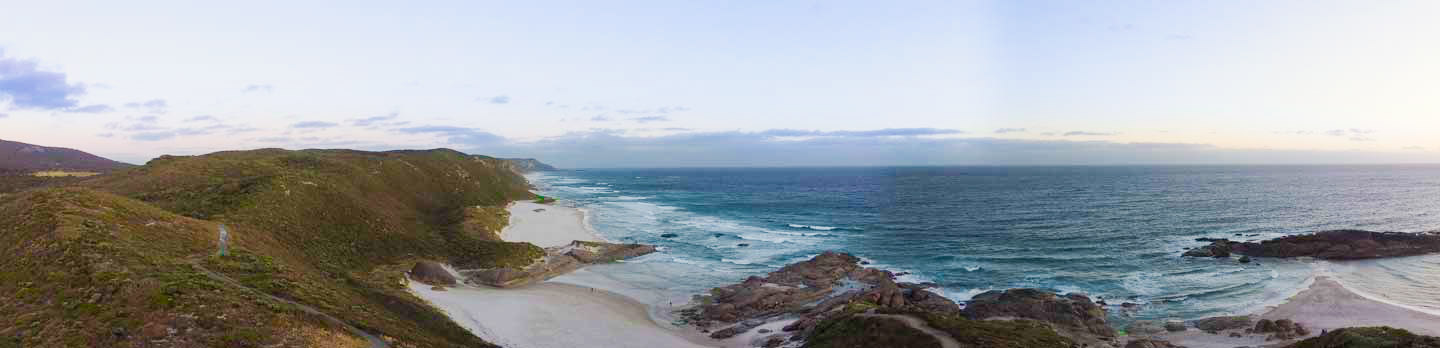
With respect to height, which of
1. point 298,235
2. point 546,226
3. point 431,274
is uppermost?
point 298,235

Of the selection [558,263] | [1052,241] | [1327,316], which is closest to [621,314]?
[558,263]

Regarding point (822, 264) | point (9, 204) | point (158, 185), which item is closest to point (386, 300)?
point (9, 204)

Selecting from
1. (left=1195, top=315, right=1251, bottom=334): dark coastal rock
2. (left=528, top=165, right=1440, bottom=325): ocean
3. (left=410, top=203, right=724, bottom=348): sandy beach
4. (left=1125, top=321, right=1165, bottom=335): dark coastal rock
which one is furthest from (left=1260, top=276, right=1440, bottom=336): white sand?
(left=410, top=203, right=724, bottom=348): sandy beach

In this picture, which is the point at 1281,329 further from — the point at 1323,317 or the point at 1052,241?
the point at 1052,241

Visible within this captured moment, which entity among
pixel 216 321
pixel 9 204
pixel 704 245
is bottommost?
pixel 704 245

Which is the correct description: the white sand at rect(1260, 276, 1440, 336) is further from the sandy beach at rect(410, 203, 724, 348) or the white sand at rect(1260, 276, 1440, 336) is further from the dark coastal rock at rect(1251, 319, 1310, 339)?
the sandy beach at rect(410, 203, 724, 348)

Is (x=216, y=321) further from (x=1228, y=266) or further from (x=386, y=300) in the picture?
(x=1228, y=266)

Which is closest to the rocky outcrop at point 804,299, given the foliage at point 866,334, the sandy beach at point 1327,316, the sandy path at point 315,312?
the foliage at point 866,334

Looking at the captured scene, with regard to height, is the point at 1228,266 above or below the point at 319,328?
below

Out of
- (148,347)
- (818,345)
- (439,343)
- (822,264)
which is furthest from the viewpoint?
(822,264)
